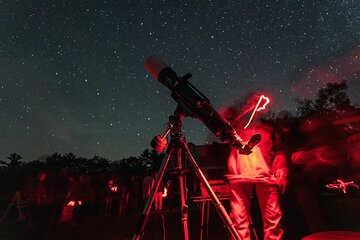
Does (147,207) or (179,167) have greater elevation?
(179,167)

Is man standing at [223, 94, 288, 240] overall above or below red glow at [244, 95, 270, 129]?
below

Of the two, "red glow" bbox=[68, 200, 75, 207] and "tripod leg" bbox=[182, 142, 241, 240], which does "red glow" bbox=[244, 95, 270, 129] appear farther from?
"red glow" bbox=[68, 200, 75, 207]

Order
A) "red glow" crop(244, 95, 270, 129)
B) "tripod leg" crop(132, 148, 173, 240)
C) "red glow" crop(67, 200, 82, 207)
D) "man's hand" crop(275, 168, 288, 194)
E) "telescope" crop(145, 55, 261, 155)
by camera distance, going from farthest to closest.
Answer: "red glow" crop(67, 200, 82, 207) → "man's hand" crop(275, 168, 288, 194) → "red glow" crop(244, 95, 270, 129) → "telescope" crop(145, 55, 261, 155) → "tripod leg" crop(132, 148, 173, 240)

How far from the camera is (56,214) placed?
398 inches

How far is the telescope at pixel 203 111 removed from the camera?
3059mm

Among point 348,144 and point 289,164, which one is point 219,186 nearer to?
point 289,164

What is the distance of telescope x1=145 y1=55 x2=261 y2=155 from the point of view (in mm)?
3059

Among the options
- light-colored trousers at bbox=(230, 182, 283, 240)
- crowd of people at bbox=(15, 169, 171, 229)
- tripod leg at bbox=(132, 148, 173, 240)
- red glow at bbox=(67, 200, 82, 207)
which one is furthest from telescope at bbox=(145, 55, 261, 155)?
red glow at bbox=(67, 200, 82, 207)

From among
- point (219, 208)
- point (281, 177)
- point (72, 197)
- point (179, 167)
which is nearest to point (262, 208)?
point (281, 177)

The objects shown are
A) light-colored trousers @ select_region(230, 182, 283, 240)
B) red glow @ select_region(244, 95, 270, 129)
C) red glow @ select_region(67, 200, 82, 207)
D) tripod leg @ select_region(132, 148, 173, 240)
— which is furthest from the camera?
red glow @ select_region(67, 200, 82, 207)

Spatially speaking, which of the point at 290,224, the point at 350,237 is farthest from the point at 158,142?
the point at 290,224

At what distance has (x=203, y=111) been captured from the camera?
3070 mm

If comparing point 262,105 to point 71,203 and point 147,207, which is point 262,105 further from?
point 71,203

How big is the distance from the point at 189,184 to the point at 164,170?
3.56 feet
